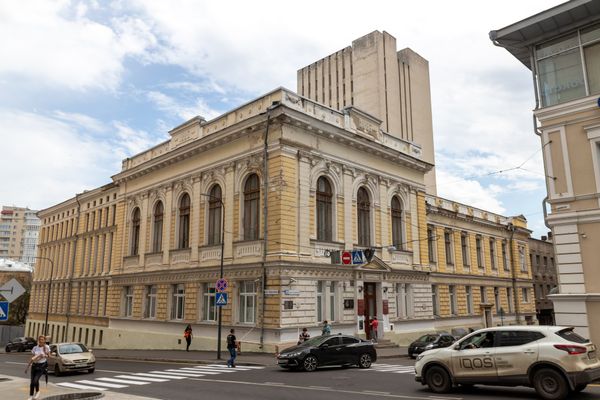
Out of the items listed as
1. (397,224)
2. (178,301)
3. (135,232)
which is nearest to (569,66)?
(397,224)

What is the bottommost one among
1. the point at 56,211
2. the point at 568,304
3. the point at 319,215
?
the point at 568,304

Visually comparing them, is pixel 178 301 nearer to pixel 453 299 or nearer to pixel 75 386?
pixel 75 386

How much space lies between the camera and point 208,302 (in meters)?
29.5

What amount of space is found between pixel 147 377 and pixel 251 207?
40.3ft

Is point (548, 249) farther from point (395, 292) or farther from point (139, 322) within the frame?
point (139, 322)

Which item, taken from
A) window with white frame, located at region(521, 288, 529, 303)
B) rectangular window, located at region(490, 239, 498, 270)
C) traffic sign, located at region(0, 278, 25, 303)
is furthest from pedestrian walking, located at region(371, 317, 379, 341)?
window with white frame, located at region(521, 288, 529, 303)

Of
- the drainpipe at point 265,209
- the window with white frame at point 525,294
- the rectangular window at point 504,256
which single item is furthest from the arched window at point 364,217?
the window with white frame at point 525,294

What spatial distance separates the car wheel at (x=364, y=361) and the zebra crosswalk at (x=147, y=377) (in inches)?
172

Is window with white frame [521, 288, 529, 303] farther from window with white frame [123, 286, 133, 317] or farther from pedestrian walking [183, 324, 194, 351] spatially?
window with white frame [123, 286, 133, 317]

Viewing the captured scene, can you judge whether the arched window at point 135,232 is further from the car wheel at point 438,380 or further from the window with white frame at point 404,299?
the car wheel at point 438,380

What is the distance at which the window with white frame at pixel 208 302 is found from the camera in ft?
95.8

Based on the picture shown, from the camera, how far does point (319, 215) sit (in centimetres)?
2827

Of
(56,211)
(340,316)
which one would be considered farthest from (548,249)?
(56,211)

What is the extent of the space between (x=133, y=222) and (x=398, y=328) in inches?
874
